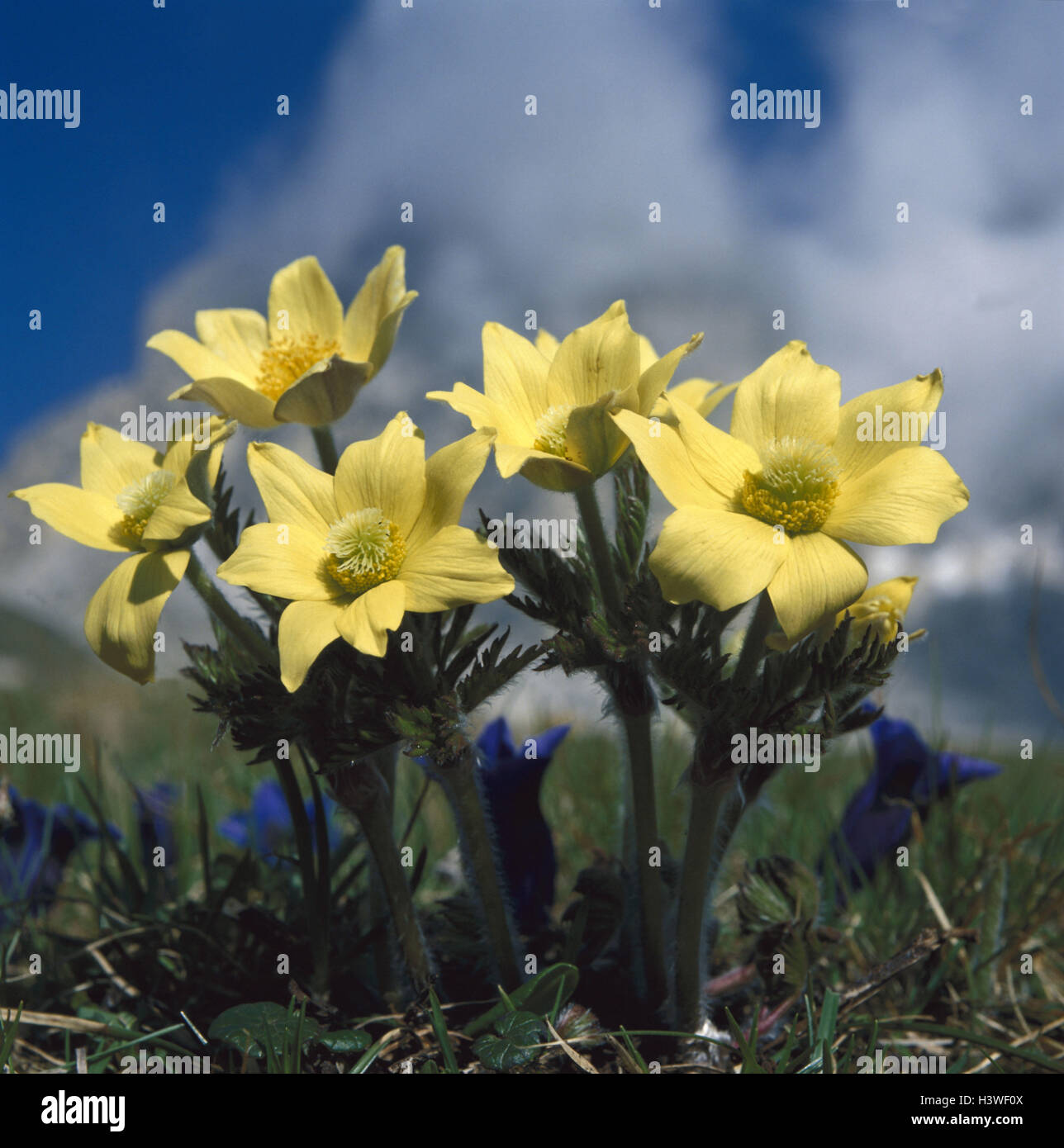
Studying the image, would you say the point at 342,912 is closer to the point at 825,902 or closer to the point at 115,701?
the point at 825,902

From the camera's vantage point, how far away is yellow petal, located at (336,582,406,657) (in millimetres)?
1299

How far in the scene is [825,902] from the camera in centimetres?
250

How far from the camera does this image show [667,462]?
136cm

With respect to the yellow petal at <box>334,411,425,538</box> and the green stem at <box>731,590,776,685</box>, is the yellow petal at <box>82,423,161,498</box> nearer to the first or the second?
the yellow petal at <box>334,411,425,538</box>

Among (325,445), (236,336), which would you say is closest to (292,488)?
(325,445)

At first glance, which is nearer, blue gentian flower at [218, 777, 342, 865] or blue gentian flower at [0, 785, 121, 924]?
blue gentian flower at [0, 785, 121, 924]

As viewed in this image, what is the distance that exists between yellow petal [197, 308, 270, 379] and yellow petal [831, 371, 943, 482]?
115cm

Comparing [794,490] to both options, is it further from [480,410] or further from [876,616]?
[480,410]

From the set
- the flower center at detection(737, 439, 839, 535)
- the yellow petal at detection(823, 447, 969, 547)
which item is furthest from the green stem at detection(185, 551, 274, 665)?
the yellow petal at detection(823, 447, 969, 547)

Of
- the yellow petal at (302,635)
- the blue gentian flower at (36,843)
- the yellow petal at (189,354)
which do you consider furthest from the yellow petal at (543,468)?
the blue gentian flower at (36,843)

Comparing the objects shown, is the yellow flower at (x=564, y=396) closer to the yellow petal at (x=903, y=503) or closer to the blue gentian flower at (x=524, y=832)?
the yellow petal at (x=903, y=503)

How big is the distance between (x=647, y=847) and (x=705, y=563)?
0.68 metres
